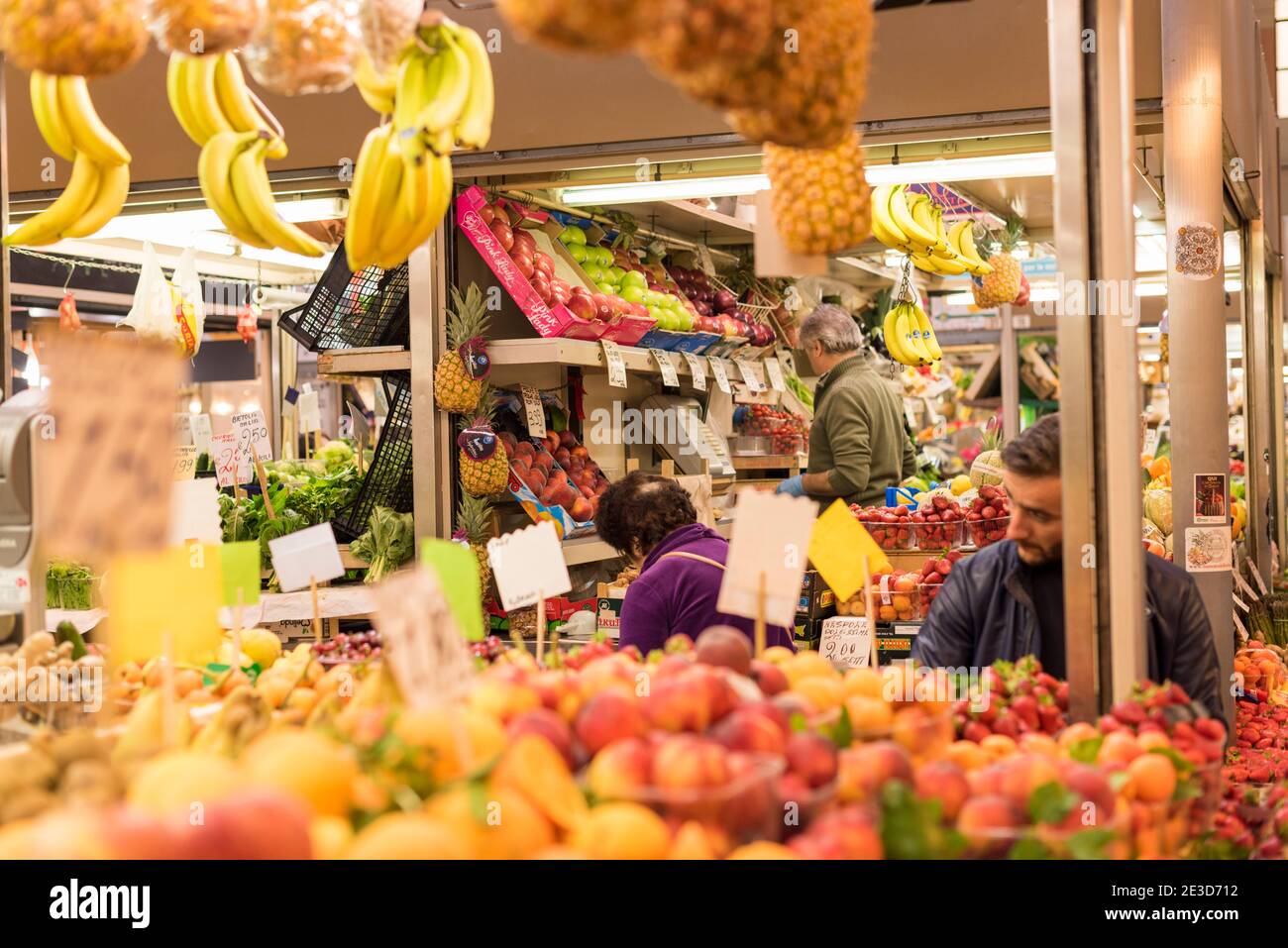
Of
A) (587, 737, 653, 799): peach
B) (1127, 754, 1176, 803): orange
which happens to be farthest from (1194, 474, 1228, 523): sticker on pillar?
(587, 737, 653, 799): peach

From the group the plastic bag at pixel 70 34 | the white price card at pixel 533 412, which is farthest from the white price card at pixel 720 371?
the plastic bag at pixel 70 34

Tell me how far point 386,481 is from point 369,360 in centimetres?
50

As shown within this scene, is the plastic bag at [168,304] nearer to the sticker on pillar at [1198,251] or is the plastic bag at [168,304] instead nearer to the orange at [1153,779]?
the sticker on pillar at [1198,251]

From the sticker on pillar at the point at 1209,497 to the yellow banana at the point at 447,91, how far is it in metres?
3.00

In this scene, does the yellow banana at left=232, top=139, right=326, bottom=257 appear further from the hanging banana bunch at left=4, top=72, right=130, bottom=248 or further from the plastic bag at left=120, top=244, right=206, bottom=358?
the plastic bag at left=120, top=244, right=206, bottom=358

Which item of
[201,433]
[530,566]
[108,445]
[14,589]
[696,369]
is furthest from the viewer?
[696,369]

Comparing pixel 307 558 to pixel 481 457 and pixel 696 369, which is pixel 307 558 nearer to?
pixel 481 457

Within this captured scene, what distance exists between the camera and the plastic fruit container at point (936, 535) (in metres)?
4.61

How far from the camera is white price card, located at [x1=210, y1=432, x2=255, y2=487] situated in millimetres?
4391

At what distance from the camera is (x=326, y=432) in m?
9.96

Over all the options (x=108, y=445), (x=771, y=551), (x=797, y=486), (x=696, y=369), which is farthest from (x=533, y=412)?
(x=108, y=445)

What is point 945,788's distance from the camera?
55.2 inches

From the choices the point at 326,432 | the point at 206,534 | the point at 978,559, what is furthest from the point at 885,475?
the point at 326,432
